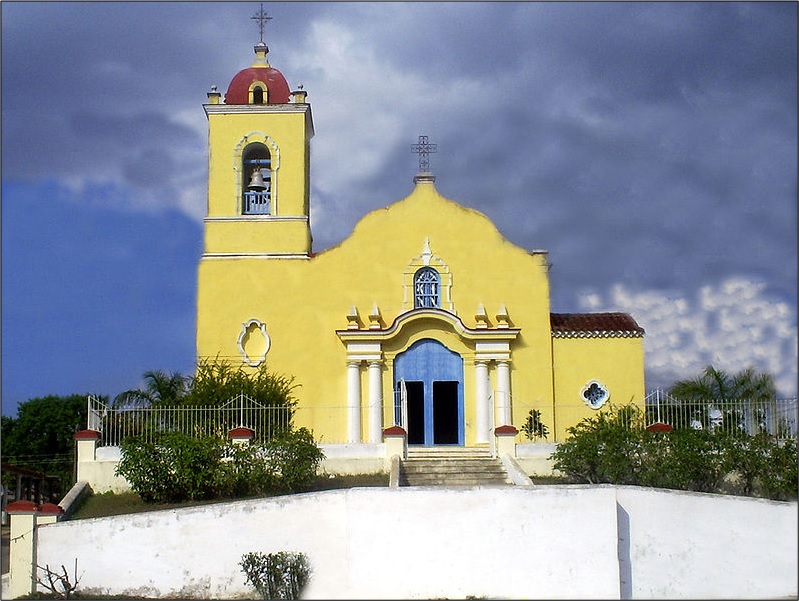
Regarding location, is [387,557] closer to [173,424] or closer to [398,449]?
[398,449]

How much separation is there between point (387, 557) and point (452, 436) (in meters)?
9.52

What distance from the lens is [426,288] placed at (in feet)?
87.6

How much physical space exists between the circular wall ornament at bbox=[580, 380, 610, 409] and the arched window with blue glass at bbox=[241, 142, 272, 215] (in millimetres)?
9147

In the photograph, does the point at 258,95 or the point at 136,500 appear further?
the point at 258,95

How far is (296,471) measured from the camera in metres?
19.6

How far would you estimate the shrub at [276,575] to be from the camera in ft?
53.9

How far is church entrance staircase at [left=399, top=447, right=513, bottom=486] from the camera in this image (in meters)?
20.4

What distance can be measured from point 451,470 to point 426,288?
6707 mm

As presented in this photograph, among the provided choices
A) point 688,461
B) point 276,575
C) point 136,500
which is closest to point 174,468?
point 136,500

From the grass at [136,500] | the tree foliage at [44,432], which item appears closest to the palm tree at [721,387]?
the grass at [136,500]

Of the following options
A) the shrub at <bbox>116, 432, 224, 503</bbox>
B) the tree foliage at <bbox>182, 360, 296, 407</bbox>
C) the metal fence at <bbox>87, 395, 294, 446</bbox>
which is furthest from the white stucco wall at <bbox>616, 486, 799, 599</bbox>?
the tree foliage at <bbox>182, 360, 296, 407</bbox>

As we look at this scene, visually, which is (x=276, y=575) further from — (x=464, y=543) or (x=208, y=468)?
(x=208, y=468)

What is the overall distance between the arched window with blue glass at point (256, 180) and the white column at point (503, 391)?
23.4 feet

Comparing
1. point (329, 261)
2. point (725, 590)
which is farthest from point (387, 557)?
point (329, 261)
